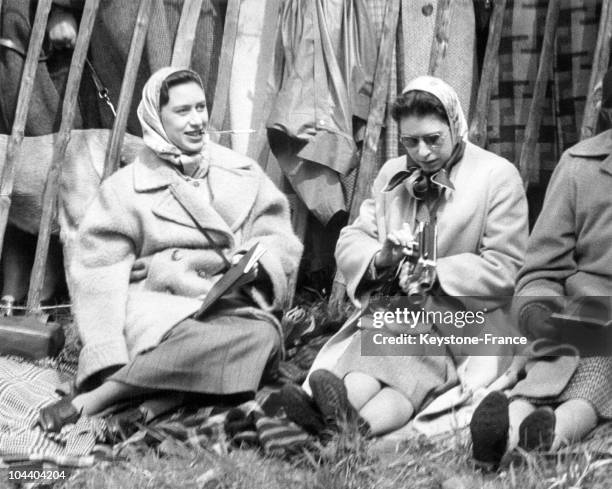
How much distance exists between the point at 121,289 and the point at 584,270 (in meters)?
1.83

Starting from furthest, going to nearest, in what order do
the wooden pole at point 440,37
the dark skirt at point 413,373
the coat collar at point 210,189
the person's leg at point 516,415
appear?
the wooden pole at point 440,37
the coat collar at point 210,189
the dark skirt at point 413,373
the person's leg at point 516,415

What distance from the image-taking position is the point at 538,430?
14.5 feet

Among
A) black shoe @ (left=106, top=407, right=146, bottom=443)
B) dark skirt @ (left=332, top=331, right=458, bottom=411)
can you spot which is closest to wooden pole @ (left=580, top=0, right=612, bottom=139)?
dark skirt @ (left=332, top=331, right=458, bottom=411)

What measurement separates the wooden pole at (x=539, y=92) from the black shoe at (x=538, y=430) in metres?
1.90

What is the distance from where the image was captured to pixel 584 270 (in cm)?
498

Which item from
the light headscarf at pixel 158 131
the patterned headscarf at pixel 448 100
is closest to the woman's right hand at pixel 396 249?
the patterned headscarf at pixel 448 100

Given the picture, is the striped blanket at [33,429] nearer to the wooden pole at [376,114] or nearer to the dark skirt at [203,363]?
the dark skirt at [203,363]

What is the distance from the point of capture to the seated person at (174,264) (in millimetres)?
5336

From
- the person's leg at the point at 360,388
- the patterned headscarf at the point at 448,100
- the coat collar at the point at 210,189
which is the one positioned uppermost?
the patterned headscarf at the point at 448,100

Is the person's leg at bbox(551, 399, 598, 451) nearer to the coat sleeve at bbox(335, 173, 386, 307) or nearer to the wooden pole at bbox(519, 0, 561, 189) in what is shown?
the coat sleeve at bbox(335, 173, 386, 307)

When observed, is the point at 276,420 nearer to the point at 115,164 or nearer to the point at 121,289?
the point at 121,289

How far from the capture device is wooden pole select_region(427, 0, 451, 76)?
6082mm

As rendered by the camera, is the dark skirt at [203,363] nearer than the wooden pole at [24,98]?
Yes

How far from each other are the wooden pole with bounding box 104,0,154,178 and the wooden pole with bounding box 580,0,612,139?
6.60ft
